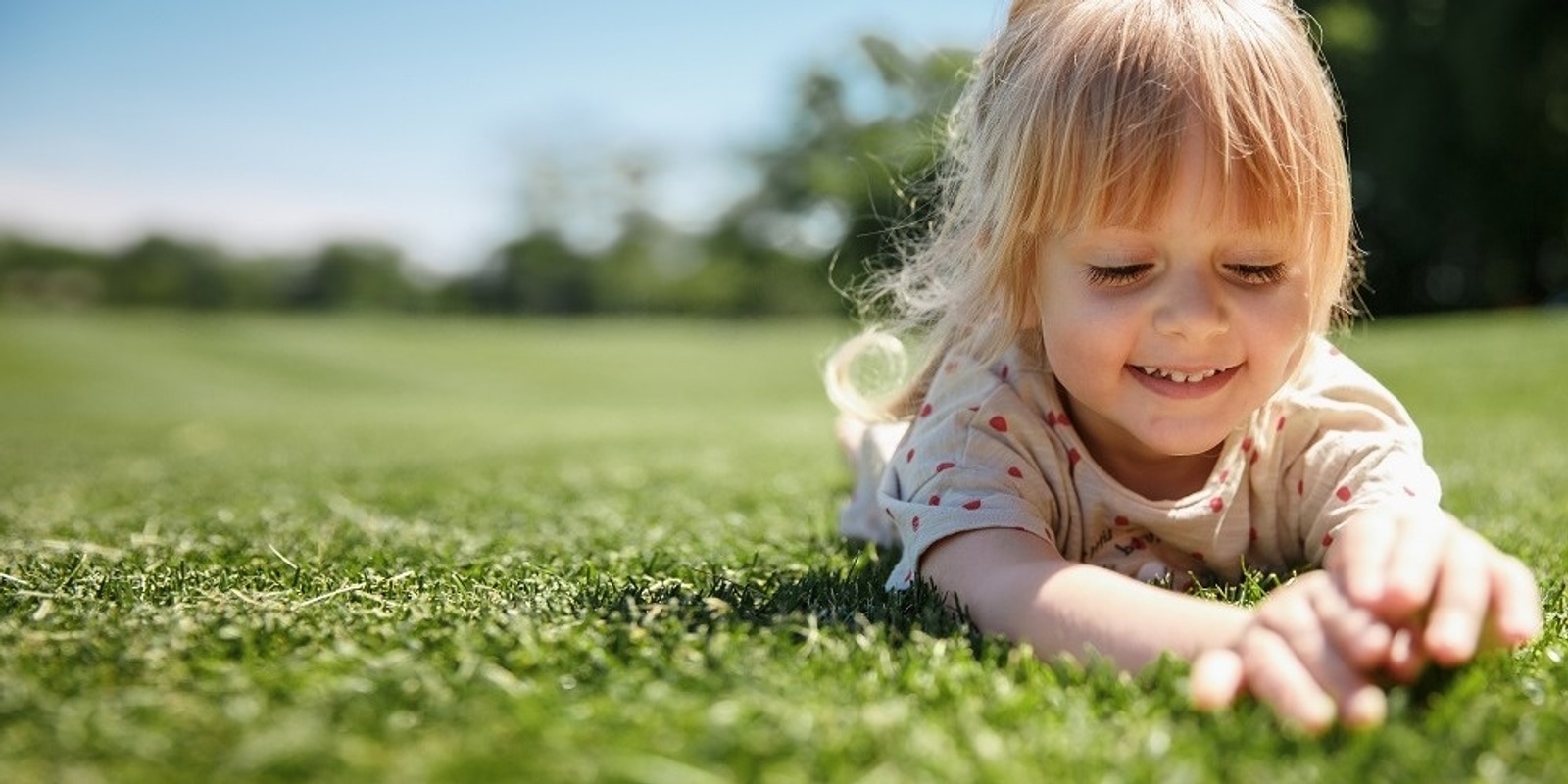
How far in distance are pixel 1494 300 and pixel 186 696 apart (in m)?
38.9

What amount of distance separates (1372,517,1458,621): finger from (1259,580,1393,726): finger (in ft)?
0.12

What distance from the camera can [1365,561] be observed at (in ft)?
5.31

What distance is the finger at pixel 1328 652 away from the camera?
1.45 meters

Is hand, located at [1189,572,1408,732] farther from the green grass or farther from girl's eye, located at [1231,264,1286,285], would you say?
girl's eye, located at [1231,264,1286,285]

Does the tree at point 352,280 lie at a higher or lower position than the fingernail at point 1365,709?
lower

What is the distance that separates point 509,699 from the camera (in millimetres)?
1468

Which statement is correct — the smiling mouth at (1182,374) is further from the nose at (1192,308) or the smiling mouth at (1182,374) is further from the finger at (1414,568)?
the finger at (1414,568)

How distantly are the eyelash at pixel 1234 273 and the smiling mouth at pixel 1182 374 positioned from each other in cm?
17

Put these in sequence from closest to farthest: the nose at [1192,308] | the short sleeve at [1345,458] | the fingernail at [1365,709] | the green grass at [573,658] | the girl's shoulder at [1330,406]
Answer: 1. the green grass at [573,658]
2. the fingernail at [1365,709]
3. the nose at [1192,308]
4. the short sleeve at [1345,458]
5. the girl's shoulder at [1330,406]

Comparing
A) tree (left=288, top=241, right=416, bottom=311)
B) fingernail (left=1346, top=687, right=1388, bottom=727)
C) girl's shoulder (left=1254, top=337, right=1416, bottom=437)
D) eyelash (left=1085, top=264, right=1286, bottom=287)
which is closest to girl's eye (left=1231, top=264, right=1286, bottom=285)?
eyelash (left=1085, top=264, right=1286, bottom=287)

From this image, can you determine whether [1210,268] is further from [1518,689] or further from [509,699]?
[509,699]

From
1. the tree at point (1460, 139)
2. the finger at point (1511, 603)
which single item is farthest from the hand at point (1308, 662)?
the tree at point (1460, 139)

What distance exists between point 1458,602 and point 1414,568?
0.08 m

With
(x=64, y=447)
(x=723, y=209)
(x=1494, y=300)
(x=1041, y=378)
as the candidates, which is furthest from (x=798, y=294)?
(x=1041, y=378)
